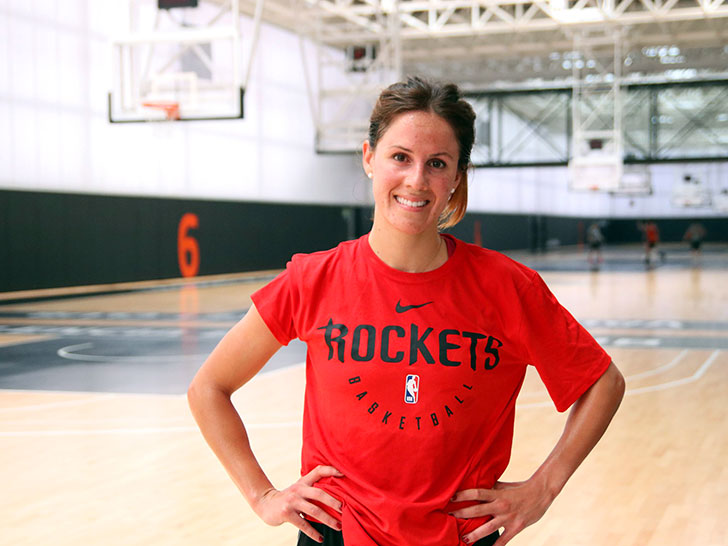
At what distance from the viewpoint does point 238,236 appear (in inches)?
938

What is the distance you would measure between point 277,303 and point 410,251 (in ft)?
0.97

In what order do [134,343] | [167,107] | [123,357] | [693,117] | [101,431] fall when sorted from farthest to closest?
[693,117], [167,107], [134,343], [123,357], [101,431]

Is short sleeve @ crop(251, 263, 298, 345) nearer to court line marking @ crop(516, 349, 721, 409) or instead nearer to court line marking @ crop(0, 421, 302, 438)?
court line marking @ crop(0, 421, 302, 438)

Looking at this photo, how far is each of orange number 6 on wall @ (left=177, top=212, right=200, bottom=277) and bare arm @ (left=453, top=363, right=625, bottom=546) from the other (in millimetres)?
19970

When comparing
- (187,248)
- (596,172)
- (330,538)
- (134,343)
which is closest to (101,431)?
(134,343)

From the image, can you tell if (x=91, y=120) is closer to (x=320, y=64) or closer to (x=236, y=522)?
(x=320, y=64)

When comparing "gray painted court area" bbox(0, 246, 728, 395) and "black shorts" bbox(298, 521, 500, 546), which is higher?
"black shorts" bbox(298, 521, 500, 546)

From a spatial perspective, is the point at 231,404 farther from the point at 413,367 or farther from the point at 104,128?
the point at 104,128

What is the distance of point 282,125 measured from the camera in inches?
992

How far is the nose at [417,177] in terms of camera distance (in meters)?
1.87

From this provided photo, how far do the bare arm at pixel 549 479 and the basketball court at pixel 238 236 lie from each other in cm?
63

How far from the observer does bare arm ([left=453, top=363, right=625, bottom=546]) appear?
1.89 metres

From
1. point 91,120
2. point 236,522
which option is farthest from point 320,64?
point 236,522

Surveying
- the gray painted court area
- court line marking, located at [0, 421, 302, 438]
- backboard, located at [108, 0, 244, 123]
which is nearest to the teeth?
court line marking, located at [0, 421, 302, 438]
